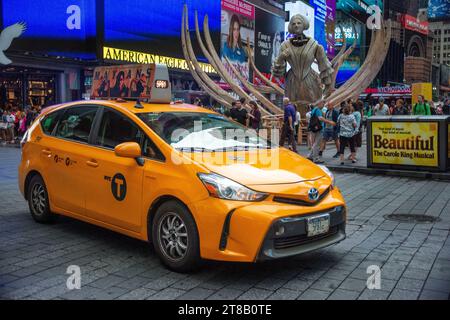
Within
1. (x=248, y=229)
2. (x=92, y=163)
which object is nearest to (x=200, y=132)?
(x=92, y=163)

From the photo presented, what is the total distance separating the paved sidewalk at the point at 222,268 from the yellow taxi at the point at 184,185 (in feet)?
0.90

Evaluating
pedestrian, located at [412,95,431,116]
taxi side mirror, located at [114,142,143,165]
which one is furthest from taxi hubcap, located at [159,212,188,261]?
pedestrian, located at [412,95,431,116]

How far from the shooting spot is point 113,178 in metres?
5.30

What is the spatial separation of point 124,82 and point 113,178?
174 centimetres

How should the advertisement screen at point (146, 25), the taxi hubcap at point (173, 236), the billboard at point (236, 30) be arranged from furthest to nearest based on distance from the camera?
the billboard at point (236, 30)
the advertisement screen at point (146, 25)
the taxi hubcap at point (173, 236)

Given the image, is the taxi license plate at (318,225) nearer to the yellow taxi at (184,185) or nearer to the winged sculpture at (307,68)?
the yellow taxi at (184,185)

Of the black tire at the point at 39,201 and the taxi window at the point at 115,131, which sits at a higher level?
the taxi window at the point at 115,131

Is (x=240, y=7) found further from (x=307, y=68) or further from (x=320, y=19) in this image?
(x=307, y=68)

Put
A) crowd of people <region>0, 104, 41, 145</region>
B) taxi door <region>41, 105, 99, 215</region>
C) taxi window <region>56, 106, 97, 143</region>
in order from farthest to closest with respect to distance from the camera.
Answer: crowd of people <region>0, 104, 41, 145</region>
taxi window <region>56, 106, 97, 143</region>
taxi door <region>41, 105, 99, 215</region>

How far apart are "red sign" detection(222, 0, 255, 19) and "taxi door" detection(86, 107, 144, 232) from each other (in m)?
48.3

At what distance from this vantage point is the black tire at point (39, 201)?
255 inches

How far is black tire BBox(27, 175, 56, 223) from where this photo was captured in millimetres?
6480

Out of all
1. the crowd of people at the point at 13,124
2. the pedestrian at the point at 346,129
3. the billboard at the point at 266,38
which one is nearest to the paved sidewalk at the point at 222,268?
the pedestrian at the point at 346,129

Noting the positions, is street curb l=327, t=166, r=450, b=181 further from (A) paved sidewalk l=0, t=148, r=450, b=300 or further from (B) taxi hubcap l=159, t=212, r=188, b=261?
(B) taxi hubcap l=159, t=212, r=188, b=261
